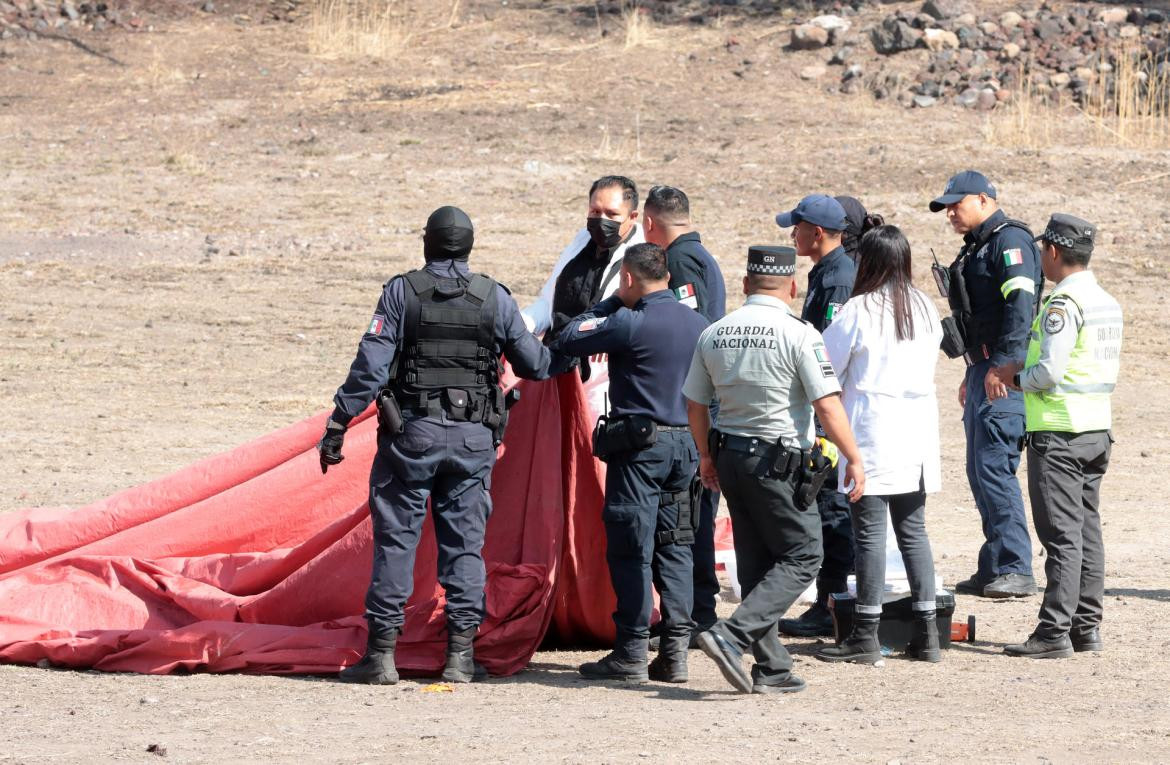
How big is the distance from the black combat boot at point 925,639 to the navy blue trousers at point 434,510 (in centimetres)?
177

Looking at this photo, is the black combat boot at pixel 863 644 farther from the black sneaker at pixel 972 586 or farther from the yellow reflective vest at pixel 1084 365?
the black sneaker at pixel 972 586

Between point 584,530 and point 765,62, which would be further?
point 765,62

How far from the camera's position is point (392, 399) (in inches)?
248

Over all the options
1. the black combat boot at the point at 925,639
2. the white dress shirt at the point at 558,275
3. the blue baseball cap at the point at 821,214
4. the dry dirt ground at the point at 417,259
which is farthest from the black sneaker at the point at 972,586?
the white dress shirt at the point at 558,275

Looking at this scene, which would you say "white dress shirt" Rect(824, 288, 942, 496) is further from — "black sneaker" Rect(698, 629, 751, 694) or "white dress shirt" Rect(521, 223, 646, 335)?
"white dress shirt" Rect(521, 223, 646, 335)

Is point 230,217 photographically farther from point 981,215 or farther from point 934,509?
point 981,215

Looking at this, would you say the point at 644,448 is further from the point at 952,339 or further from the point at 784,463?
the point at 952,339

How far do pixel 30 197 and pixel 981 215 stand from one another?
1269 centimetres

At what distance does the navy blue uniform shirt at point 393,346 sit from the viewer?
6219 millimetres

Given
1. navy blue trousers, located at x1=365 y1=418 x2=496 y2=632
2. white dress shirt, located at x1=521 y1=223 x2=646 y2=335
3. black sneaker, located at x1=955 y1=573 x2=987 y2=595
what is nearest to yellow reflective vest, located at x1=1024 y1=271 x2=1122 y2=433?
black sneaker, located at x1=955 y1=573 x2=987 y2=595

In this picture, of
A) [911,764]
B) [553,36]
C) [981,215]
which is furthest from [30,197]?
[911,764]

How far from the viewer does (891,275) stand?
6.63 meters

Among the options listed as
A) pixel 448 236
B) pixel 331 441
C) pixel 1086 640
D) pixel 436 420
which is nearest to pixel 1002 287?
pixel 1086 640

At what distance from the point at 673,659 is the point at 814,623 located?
1.12m
